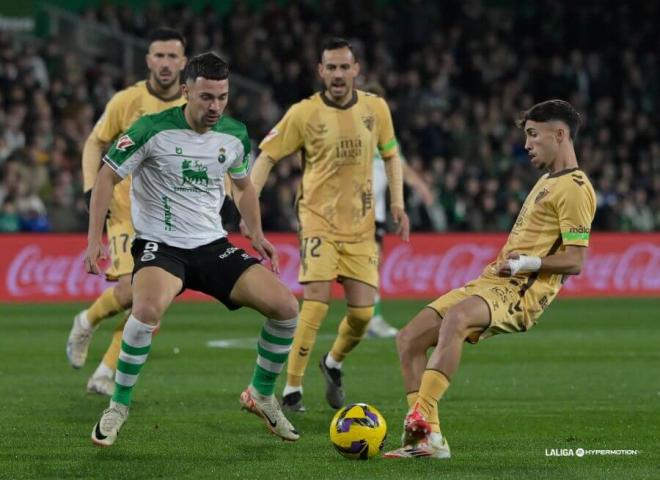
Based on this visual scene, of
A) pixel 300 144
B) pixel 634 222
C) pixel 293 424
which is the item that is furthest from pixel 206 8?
pixel 293 424

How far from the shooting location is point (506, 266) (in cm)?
730

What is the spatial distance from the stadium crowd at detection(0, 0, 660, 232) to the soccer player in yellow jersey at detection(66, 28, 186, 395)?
968 cm

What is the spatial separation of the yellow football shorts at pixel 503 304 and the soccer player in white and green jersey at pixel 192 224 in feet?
3.44

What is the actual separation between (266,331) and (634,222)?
1686 cm

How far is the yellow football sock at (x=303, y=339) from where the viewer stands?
964 cm

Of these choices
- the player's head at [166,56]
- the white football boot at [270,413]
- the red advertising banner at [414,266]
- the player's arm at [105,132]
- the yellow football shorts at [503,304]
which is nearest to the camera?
Result: the yellow football shorts at [503,304]

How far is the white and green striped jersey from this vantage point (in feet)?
26.4

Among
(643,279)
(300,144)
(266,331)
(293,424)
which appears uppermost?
(300,144)

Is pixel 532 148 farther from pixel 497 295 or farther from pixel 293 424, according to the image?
pixel 293 424

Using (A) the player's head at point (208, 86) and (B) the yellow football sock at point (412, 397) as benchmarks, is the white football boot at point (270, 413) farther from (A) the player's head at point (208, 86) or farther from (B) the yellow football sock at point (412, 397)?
(A) the player's head at point (208, 86)

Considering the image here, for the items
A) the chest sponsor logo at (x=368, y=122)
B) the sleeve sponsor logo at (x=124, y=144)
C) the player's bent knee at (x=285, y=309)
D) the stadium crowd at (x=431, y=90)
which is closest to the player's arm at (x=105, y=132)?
the chest sponsor logo at (x=368, y=122)

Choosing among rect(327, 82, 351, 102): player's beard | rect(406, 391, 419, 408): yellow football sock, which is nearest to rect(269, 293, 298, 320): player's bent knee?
rect(406, 391, 419, 408): yellow football sock

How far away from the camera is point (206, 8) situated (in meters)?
25.7

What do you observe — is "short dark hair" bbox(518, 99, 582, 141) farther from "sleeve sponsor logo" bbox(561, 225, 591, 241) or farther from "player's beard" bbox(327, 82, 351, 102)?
"player's beard" bbox(327, 82, 351, 102)
